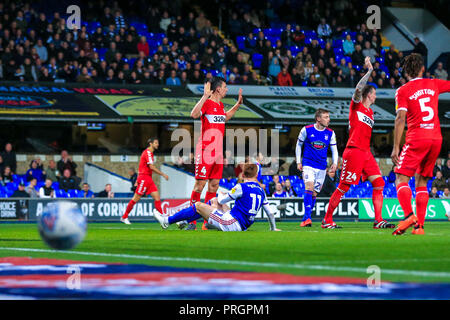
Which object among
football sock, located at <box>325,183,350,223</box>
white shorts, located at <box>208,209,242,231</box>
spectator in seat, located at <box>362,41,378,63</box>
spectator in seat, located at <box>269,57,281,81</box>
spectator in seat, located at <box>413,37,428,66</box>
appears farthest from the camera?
spectator in seat, located at <box>413,37,428,66</box>

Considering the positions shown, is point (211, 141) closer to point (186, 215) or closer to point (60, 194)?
point (186, 215)

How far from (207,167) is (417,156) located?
4.17 m

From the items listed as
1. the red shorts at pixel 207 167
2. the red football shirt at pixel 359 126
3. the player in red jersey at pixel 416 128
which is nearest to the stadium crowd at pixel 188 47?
the red shorts at pixel 207 167

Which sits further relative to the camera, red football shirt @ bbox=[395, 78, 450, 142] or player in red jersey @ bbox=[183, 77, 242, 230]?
player in red jersey @ bbox=[183, 77, 242, 230]

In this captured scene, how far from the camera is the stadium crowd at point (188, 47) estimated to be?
26297mm

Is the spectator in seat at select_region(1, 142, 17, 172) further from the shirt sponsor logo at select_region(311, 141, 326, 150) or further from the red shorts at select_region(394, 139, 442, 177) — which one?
the red shorts at select_region(394, 139, 442, 177)

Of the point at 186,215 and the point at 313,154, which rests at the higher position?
the point at 313,154

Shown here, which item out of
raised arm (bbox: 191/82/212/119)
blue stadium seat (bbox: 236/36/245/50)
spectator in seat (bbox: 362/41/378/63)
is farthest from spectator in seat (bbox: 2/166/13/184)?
spectator in seat (bbox: 362/41/378/63)

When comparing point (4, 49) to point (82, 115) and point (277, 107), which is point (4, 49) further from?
point (277, 107)

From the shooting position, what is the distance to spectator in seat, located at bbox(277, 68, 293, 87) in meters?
29.1

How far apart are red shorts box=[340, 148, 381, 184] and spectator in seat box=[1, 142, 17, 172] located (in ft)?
41.0

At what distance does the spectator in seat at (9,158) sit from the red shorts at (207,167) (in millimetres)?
10923

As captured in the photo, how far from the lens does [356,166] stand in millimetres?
13281

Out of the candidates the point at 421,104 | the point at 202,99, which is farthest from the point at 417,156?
the point at 202,99
